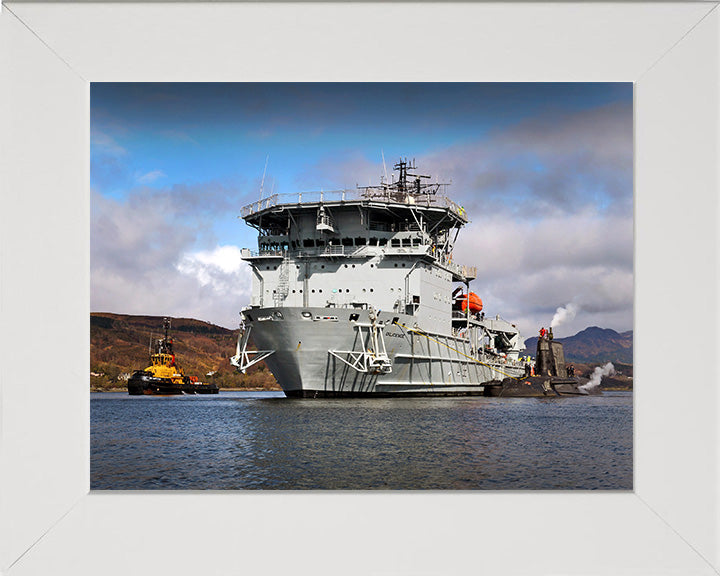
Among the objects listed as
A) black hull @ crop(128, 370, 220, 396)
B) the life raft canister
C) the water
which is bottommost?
black hull @ crop(128, 370, 220, 396)

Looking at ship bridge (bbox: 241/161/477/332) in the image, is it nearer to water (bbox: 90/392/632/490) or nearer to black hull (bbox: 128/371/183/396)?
water (bbox: 90/392/632/490)

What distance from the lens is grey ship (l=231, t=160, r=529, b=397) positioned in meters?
21.4

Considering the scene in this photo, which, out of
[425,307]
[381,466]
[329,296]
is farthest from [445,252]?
[381,466]

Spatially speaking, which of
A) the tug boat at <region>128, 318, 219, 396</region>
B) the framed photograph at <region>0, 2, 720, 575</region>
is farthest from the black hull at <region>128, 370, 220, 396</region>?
the framed photograph at <region>0, 2, 720, 575</region>

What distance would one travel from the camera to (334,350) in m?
21.3

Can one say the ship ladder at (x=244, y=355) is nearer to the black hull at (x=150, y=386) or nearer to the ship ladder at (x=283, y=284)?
the ship ladder at (x=283, y=284)

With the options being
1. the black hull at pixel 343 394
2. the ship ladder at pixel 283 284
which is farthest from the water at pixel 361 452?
the ship ladder at pixel 283 284

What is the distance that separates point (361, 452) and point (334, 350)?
10.5 m

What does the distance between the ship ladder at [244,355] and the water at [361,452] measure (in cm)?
380

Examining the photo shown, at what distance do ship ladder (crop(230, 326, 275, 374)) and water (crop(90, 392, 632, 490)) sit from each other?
380cm

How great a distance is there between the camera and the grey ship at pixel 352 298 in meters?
21.4

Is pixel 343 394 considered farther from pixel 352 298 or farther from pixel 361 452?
pixel 361 452
